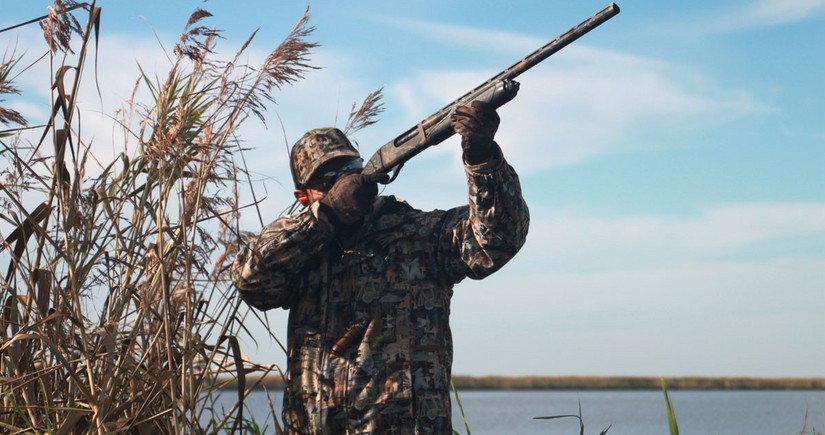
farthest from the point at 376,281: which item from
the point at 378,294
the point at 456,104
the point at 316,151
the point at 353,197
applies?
the point at 456,104

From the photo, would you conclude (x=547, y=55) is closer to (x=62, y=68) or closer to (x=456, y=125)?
(x=456, y=125)

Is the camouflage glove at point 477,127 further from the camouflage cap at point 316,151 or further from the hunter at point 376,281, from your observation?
the camouflage cap at point 316,151

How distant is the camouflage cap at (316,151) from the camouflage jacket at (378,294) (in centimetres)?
26

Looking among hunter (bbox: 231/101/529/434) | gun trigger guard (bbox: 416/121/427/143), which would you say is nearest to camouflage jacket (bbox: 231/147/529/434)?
hunter (bbox: 231/101/529/434)

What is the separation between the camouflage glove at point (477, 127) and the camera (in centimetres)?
319

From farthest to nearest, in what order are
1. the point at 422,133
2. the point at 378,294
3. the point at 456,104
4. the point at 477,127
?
the point at 422,133, the point at 456,104, the point at 378,294, the point at 477,127

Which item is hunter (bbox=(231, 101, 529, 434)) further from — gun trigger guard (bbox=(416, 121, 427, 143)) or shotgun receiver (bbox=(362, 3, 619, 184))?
gun trigger guard (bbox=(416, 121, 427, 143))

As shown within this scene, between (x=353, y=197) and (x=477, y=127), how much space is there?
63cm

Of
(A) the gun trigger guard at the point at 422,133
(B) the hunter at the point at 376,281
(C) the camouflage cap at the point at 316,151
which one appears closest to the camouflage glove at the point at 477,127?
(B) the hunter at the point at 376,281

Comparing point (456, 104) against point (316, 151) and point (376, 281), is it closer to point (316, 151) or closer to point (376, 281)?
point (316, 151)

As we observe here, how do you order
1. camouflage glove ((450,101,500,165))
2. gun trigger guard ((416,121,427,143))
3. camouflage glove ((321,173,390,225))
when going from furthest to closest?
gun trigger guard ((416,121,427,143)) < camouflage glove ((321,173,390,225)) < camouflage glove ((450,101,500,165))

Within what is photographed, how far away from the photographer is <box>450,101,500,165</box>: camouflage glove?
319 centimetres

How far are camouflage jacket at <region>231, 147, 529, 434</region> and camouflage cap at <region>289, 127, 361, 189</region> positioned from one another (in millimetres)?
258

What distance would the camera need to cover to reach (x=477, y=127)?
10.5 feet
